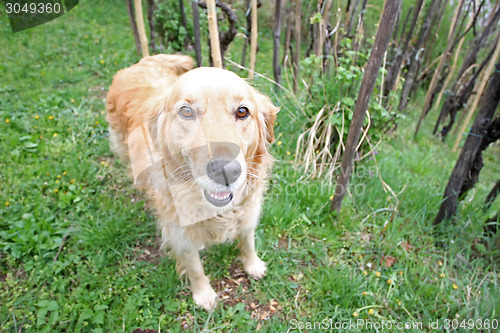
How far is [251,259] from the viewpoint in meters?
2.21

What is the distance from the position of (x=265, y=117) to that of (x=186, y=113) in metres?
0.58

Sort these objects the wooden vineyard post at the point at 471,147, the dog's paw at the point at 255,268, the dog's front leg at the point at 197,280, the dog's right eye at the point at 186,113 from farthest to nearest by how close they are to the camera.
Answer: the dog's paw at the point at 255,268 → the wooden vineyard post at the point at 471,147 → the dog's front leg at the point at 197,280 → the dog's right eye at the point at 186,113

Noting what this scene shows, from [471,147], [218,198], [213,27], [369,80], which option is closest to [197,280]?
[218,198]

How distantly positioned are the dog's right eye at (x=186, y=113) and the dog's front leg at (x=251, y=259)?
3.30ft

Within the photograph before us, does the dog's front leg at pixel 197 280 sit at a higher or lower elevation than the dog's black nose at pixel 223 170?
lower

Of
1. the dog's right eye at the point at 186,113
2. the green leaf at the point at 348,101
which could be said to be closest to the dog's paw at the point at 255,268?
the dog's right eye at the point at 186,113

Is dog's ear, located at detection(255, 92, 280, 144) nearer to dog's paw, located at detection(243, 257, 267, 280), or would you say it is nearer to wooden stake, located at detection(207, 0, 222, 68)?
wooden stake, located at detection(207, 0, 222, 68)

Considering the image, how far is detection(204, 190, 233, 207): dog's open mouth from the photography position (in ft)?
4.84

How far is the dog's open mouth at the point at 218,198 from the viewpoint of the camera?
1476 millimetres

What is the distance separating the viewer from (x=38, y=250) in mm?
2184

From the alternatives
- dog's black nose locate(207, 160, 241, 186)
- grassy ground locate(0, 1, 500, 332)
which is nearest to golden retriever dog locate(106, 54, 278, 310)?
dog's black nose locate(207, 160, 241, 186)

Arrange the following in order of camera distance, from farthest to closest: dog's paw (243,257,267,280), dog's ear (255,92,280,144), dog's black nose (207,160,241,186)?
dog's paw (243,257,267,280) < dog's ear (255,92,280,144) < dog's black nose (207,160,241,186)

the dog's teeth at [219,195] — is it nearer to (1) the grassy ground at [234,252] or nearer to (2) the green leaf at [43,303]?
(1) the grassy ground at [234,252]

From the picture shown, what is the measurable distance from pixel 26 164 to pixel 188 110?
235 centimetres
